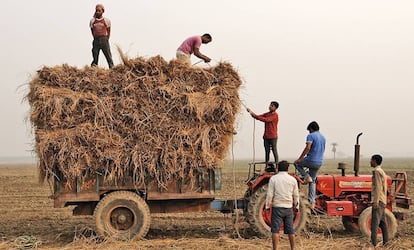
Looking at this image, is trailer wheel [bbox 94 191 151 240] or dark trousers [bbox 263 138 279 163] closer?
trailer wheel [bbox 94 191 151 240]

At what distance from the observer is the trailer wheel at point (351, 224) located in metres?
11.2

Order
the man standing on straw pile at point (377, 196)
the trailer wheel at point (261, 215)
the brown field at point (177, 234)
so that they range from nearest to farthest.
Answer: the man standing on straw pile at point (377, 196) → the brown field at point (177, 234) → the trailer wheel at point (261, 215)

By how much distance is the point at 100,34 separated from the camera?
1180cm

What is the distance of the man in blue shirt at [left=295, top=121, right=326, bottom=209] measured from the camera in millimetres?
10438

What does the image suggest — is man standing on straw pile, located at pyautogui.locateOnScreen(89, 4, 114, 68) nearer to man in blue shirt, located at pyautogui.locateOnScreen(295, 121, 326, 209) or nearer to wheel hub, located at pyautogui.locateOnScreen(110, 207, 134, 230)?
wheel hub, located at pyautogui.locateOnScreen(110, 207, 134, 230)

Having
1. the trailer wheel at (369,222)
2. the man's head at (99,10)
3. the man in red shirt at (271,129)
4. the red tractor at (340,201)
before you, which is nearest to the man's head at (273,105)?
the man in red shirt at (271,129)

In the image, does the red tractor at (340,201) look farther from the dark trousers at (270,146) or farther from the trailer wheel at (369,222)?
the dark trousers at (270,146)

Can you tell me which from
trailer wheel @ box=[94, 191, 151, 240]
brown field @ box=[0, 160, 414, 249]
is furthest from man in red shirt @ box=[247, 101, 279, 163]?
trailer wheel @ box=[94, 191, 151, 240]

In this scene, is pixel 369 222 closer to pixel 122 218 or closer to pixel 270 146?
pixel 270 146

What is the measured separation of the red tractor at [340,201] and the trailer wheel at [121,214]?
2.22 metres

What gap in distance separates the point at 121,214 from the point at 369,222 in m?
5.26

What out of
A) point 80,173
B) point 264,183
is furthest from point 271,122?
point 80,173

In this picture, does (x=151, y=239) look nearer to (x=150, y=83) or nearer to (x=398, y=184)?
(x=150, y=83)

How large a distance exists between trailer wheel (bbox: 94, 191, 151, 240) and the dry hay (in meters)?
0.43
